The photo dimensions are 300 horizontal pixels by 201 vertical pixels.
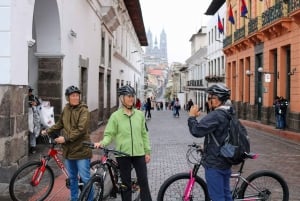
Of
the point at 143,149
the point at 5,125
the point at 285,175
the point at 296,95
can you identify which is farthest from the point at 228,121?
the point at 296,95

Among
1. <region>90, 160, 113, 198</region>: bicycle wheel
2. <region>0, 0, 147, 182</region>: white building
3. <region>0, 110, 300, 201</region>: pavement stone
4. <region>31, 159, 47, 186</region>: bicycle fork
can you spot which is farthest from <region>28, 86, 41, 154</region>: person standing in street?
<region>90, 160, 113, 198</region>: bicycle wheel

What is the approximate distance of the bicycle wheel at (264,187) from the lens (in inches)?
231

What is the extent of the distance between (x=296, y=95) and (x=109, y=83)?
9.48 metres

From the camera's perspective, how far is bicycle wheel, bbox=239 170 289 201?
5.88 m

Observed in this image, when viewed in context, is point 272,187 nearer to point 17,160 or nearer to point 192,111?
point 192,111

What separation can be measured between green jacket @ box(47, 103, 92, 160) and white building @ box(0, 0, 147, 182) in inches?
74.2

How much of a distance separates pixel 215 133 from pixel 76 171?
6.71 ft

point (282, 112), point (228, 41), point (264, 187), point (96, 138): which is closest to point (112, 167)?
point (264, 187)

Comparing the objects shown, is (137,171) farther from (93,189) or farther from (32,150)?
(32,150)

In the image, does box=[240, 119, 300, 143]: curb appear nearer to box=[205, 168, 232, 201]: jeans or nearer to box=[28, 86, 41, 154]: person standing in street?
box=[28, 86, 41, 154]: person standing in street

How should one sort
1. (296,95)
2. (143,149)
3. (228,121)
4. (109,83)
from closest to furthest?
(228,121), (143,149), (296,95), (109,83)

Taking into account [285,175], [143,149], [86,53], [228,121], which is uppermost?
[86,53]

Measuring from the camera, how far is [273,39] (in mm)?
22094

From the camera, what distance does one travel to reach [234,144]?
16.3 ft
